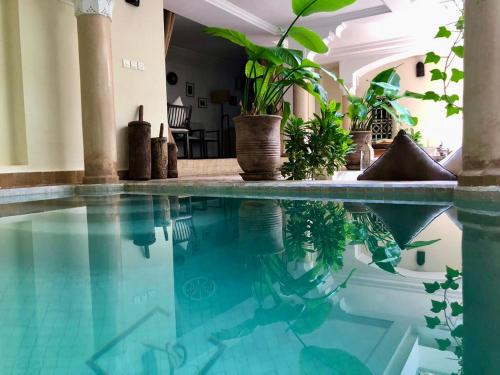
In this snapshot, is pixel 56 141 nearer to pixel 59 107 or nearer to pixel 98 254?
pixel 59 107

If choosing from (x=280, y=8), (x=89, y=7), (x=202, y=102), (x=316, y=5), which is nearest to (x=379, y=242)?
(x=316, y=5)

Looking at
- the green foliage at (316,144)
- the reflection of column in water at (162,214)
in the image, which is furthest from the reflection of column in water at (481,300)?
the green foliage at (316,144)

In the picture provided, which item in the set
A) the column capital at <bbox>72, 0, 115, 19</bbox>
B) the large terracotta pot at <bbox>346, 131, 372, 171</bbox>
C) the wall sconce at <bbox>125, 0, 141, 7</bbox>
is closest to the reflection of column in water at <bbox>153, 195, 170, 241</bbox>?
the column capital at <bbox>72, 0, 115, 19</bbox>

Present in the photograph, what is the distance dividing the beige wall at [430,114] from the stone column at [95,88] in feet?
26.1

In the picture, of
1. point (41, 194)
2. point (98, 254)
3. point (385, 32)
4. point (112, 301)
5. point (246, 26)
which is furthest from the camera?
point (385, 32)

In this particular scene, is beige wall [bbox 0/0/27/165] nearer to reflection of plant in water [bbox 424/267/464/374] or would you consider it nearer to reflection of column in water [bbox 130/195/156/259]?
reflection of column in water [bbox 130/195/156/259]

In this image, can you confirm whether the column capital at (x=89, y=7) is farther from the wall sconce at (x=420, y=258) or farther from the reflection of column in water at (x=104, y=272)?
the wall sconce at (x=420, y=258)

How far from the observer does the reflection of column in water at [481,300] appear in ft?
2.19

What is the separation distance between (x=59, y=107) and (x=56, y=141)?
37 centimetres

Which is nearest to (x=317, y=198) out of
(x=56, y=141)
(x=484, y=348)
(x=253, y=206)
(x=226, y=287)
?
(x=253, y=206)

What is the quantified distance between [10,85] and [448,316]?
16.1 ft

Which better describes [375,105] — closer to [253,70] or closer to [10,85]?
[253,70]

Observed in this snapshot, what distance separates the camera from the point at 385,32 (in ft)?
31.2

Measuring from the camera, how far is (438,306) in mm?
918
